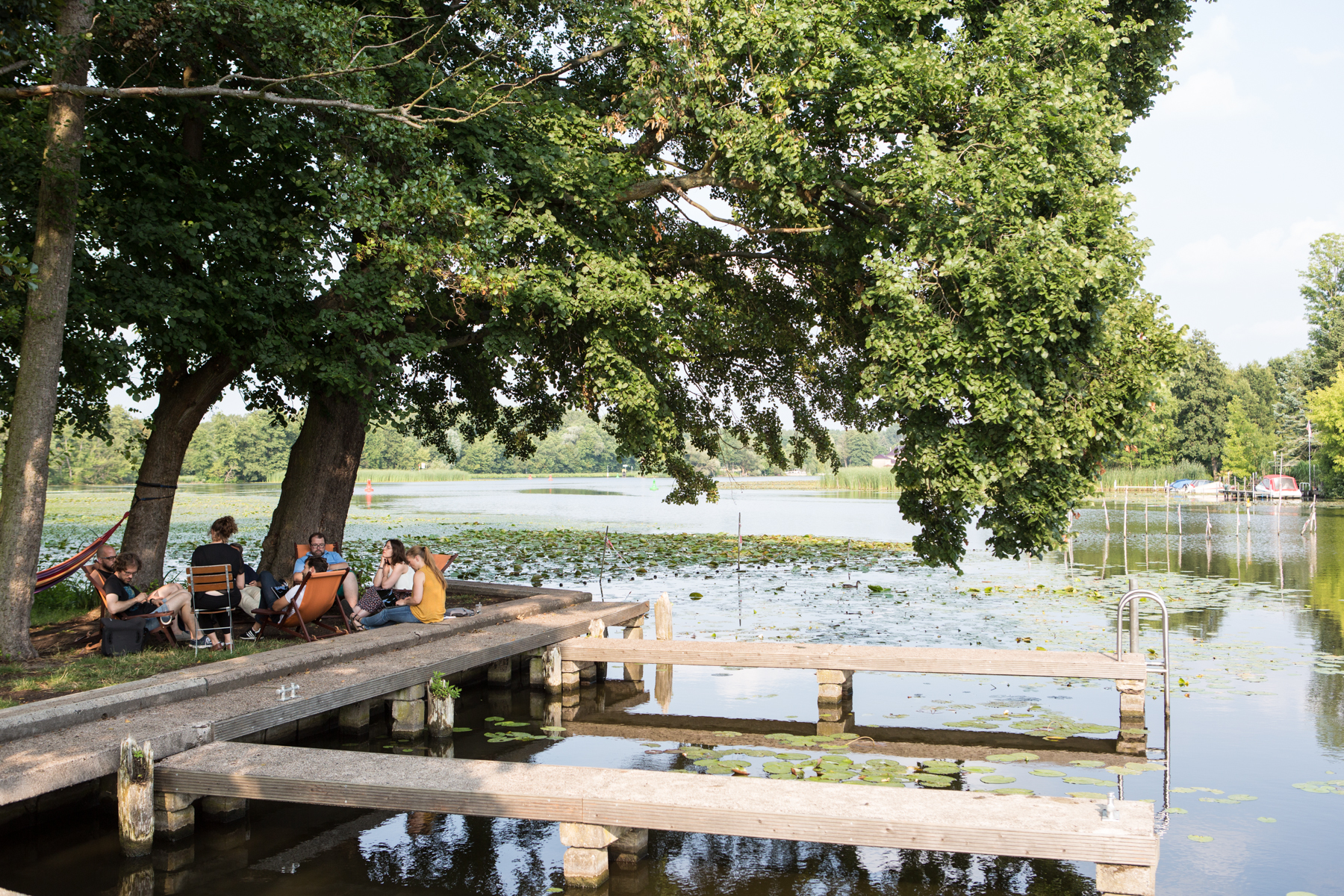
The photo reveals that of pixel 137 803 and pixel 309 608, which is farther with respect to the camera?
pixel 309 608

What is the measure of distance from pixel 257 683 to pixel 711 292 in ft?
29.1

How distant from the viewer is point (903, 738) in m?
9.08

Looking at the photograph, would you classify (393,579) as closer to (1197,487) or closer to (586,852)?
(586,852)

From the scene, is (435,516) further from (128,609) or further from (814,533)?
(128,609)

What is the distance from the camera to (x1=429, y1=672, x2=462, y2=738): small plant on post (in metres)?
8.73

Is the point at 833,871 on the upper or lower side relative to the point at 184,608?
lower

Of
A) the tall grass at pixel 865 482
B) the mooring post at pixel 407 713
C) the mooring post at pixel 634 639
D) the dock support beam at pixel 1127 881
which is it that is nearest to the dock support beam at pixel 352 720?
the mooring post at pixel 407 713

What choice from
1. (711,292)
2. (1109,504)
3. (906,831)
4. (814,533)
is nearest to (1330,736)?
(906,831)

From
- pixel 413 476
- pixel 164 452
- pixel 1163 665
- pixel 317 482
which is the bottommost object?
pixel 413 476

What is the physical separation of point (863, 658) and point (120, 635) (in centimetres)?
703

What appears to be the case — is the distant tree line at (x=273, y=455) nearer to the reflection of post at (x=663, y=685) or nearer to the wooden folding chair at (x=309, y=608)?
the reflection of post at (x=663, y=685)

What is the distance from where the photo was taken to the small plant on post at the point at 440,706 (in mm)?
8734

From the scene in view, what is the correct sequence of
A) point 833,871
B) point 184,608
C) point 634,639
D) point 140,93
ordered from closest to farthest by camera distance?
point 833,871 → point 140,93 → point 184,608 → point 634,639

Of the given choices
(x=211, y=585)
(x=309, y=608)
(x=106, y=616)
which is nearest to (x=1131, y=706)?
(x=309, y=608)
